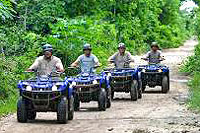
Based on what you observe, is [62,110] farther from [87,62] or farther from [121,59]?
[121,59]

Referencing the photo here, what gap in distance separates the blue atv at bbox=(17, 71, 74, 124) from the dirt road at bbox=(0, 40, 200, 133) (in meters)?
0.29

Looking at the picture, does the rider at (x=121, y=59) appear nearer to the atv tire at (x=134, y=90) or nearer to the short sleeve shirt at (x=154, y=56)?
the atv tire at (x=134, y=90)

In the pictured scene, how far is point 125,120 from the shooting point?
41.9 ft

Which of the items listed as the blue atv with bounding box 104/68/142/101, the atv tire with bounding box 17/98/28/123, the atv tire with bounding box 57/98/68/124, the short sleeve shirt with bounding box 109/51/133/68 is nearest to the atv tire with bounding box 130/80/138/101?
the blue atv with bounding box 104/68/142/101

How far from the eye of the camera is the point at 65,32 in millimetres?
23031

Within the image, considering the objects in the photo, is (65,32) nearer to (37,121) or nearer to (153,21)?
(37,121)

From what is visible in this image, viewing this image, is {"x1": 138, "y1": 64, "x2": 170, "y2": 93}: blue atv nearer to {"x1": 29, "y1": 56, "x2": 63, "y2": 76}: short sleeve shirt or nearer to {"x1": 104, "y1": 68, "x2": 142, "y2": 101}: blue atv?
{"x1": 104, "y1": 68, "x2": 142, "y2": 101}: blue atv

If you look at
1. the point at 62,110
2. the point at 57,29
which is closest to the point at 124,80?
the point at 62,110

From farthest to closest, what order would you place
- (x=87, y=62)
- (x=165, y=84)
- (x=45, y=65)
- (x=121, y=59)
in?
(x=165, y=84), (x=121, y=59), (x=87, y=62), (x=45, y=65)

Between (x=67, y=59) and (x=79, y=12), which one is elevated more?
(x=79, y=12)

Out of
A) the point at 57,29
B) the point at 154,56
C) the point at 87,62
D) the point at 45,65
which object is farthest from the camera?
the point at 57,29

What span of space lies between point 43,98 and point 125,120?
2.06 m

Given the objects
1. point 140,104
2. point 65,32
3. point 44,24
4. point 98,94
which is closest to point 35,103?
point 98,94

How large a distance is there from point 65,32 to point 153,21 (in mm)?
31137
